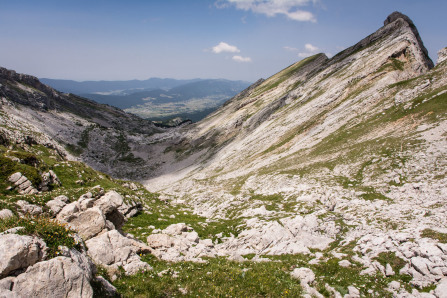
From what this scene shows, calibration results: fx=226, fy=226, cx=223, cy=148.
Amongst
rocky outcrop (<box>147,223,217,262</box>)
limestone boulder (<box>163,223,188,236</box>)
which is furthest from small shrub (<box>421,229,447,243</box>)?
limestone boulder (<box>163,223,188,236</box>)

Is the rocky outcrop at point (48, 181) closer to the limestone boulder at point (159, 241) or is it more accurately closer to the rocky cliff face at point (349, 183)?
the rocky cliff face at point (349, 183)

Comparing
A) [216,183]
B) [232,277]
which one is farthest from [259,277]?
[216,183]

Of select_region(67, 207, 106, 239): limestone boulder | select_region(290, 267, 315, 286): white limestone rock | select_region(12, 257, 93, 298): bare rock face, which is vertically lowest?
select_region(290, 267, 315, 286): white limestone rock

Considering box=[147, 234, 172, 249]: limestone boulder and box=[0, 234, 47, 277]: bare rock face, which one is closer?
box=[0, 234, 47, 277]: bare rock face

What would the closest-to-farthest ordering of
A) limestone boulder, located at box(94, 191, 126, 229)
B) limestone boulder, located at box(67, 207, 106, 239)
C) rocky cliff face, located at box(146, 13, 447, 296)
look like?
limestone boulder, located at box(67, 207, 106, 239), limestone boulder, located at box(94, 191, 126, 229), rocky cliff face, located at box(146, 13, 447, 296)

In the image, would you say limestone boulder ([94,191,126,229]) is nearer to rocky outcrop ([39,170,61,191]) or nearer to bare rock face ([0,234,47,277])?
rocky outcrop ([39,170,61,191])

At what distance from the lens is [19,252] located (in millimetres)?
7586

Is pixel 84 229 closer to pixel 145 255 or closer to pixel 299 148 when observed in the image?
pixel 145 255

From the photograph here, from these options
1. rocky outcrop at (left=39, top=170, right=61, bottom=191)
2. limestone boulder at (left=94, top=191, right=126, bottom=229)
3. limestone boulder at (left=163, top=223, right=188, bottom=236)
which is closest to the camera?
limestone boulder at (left=94, top=191, right=126, bottom=229)

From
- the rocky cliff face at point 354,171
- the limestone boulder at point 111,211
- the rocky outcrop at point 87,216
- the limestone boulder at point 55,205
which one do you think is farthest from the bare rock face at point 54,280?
the rocky cliff face at point 354,171

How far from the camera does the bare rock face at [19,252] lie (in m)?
7.27

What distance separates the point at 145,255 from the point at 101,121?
17794 cm

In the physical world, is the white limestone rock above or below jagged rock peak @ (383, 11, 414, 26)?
below

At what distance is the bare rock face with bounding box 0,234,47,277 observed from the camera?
7.27 metres
